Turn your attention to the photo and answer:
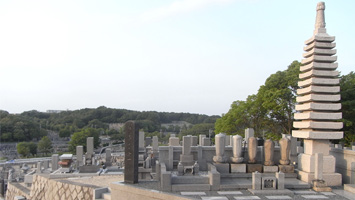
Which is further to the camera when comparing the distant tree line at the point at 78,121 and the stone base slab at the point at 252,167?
the distant tree line at the point at 78,121

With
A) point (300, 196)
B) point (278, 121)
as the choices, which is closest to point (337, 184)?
point (300, 196)

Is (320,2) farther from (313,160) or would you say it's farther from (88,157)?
(88,157)

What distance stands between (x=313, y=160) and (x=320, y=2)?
8.30 metres

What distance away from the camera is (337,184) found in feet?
47.4

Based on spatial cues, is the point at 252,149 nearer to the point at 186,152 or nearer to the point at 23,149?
the point at 186,152

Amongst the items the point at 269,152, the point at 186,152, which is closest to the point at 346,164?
the point at 269,152

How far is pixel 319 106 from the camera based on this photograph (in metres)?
15.4

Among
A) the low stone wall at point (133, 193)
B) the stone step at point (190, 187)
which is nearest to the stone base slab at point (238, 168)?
the stone step at point (190, 187)

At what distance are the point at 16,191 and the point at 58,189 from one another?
7.19 m

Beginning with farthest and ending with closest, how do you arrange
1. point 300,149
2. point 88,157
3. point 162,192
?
point 88,157
point 300,149
point 162,192

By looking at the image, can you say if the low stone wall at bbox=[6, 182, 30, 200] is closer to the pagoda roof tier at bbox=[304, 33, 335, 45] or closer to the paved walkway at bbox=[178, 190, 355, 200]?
the paved walkway at bbox=[178, 190, 355, 200]

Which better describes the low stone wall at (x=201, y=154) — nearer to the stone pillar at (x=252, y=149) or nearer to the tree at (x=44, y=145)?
the stone pillar at (x=252, y=149)

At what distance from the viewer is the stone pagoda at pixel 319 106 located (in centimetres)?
1470

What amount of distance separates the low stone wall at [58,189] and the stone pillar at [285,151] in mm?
9875
